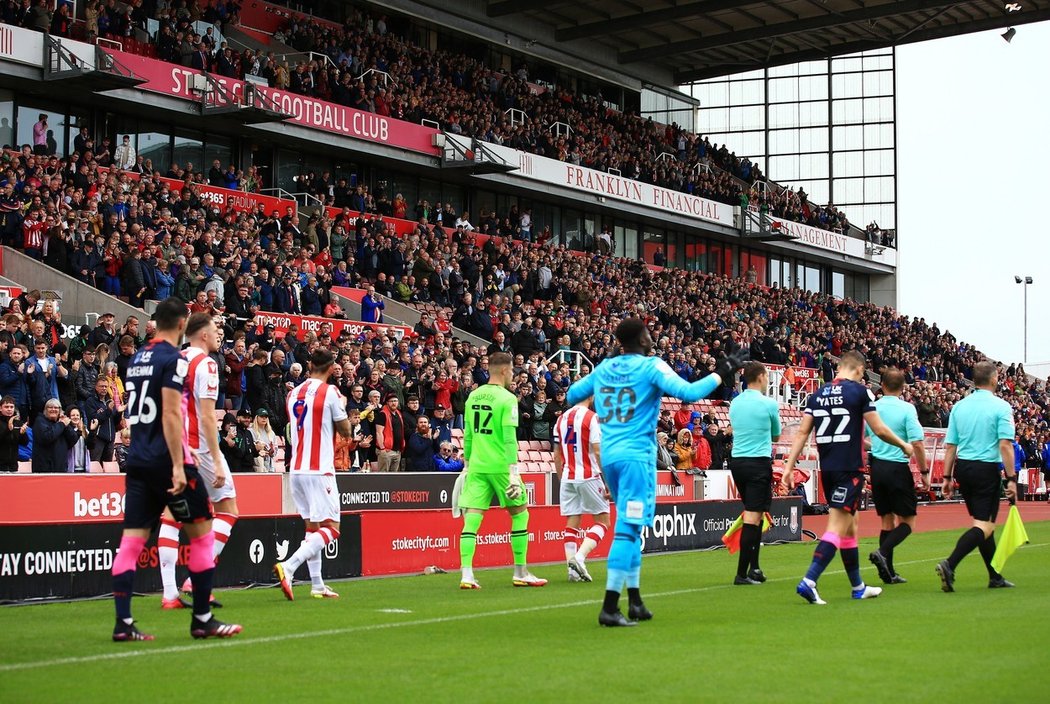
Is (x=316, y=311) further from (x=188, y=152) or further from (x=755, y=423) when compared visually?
(x=755, y=423)

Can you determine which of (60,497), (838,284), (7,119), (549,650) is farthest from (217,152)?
(838,284)

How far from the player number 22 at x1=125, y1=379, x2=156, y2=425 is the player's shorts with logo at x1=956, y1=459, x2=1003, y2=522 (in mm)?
7551

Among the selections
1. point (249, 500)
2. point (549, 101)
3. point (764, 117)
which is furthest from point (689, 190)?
point (249, 500)

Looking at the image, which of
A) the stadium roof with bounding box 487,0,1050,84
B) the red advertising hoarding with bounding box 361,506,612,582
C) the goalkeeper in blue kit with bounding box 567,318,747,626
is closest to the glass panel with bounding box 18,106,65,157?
the red advertising hoarding with bounding box 361,506,612,582

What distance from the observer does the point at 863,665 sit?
761 cm

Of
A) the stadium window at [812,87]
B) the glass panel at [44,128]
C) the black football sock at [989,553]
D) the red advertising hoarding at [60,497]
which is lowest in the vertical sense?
the black football sock at [989,553]

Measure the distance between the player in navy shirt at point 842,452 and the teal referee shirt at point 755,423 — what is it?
139 cm

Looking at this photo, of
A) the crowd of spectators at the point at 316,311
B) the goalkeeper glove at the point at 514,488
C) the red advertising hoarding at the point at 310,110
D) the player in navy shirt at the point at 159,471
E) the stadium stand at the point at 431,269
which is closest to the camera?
the player in navy shirt at the point at 159,471

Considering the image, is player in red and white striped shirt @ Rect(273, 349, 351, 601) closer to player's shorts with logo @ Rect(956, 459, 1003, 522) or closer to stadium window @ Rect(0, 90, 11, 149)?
player's shorts with logo @ Rect(956, 459, 1003, 522)

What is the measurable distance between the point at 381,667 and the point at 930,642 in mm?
3572

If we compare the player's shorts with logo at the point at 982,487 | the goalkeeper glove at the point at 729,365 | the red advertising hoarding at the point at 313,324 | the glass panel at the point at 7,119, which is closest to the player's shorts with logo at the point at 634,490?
the goalkeeper glove at the point at 729,365

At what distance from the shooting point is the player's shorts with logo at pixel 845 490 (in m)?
11.2

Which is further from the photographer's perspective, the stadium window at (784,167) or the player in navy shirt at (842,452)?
the stadium window at (784,167)

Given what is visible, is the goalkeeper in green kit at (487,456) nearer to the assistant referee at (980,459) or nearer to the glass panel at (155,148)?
the assistant referee at (980,459)
